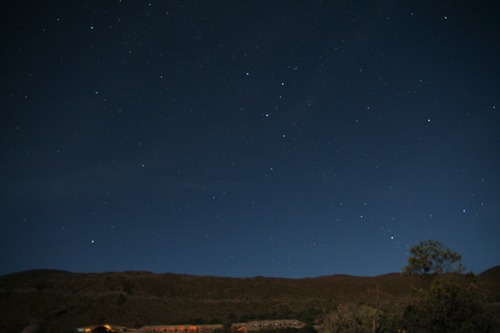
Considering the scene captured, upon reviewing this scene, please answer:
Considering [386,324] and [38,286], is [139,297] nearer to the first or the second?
[38,286]

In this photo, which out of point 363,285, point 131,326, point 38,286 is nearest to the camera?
point 131,326

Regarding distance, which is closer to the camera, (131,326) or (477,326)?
(477,326)

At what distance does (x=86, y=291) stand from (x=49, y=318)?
46.0ft

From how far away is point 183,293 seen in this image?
63219 millimetres

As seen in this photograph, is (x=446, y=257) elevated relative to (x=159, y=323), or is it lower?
elevated

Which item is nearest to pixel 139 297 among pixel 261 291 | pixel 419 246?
pixel 261 291

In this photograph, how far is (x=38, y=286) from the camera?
59750mm

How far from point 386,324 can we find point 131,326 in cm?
2924

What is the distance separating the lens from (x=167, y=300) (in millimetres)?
55750

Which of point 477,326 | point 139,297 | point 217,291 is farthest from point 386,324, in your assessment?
point 217,291

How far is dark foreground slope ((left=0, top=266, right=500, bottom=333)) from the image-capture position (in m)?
45.0

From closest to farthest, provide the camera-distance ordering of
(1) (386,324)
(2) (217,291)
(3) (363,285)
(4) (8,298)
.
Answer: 1. (1) (386,324)
2. (4) (8,298)
3. (2) (217,291)
4. (3) (363,285)

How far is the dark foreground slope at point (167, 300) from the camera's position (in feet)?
148

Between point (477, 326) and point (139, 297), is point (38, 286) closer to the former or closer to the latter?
point (139, 297)
